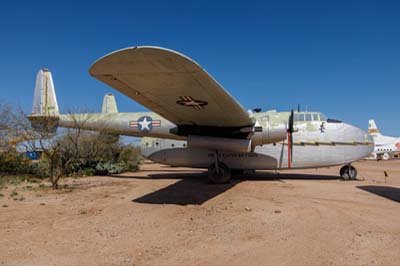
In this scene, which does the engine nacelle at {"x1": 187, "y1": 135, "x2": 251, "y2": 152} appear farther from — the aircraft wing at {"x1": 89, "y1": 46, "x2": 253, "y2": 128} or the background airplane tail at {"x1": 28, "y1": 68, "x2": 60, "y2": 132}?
the background airplane tail at {"x1": 28, "y1": 68, "x2": 60, "y2": 132}

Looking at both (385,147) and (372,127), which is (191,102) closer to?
(385,147)

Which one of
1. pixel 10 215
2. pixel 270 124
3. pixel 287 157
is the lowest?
pixel 10 215

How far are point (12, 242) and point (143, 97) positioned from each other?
4.78 m

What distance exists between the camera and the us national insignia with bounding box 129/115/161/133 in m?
14.8

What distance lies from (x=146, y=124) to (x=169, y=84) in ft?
27.0

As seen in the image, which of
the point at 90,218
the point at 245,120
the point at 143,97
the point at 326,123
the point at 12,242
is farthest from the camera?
the point at 326,123

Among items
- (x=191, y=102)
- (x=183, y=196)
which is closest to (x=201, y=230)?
(x=183, y=196)

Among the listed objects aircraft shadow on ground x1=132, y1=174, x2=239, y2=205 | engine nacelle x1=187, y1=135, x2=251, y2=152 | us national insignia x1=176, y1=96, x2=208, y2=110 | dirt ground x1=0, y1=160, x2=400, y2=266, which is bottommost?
aircraft shadow on ground x1=132, y1=174, x2=239, y2=205

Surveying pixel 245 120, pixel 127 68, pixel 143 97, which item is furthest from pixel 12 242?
pixel 245 120

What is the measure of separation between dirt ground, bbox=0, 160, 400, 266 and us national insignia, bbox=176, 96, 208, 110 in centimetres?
290

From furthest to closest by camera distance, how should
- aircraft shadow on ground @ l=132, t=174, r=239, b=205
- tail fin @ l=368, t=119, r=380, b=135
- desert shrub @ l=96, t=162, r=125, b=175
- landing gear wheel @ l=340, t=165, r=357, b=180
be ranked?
tail fin @ l=368, t=119, r=380, b=135, desert shrub @ l=96, t=162, r=125, b=175, landing gear wheel @ l=340, t=165, r=357, b=180, aircraft shadow on ground @ l=132, t=174, r=239, b=205

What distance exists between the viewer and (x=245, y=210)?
6945 millimetres

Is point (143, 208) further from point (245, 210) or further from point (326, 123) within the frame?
point (326, 123)

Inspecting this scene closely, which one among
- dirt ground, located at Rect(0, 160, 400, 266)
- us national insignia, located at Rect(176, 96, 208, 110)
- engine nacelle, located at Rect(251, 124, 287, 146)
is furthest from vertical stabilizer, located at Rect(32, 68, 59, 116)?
engine nacelle, located at Rect(251, 124, 287, 146)
